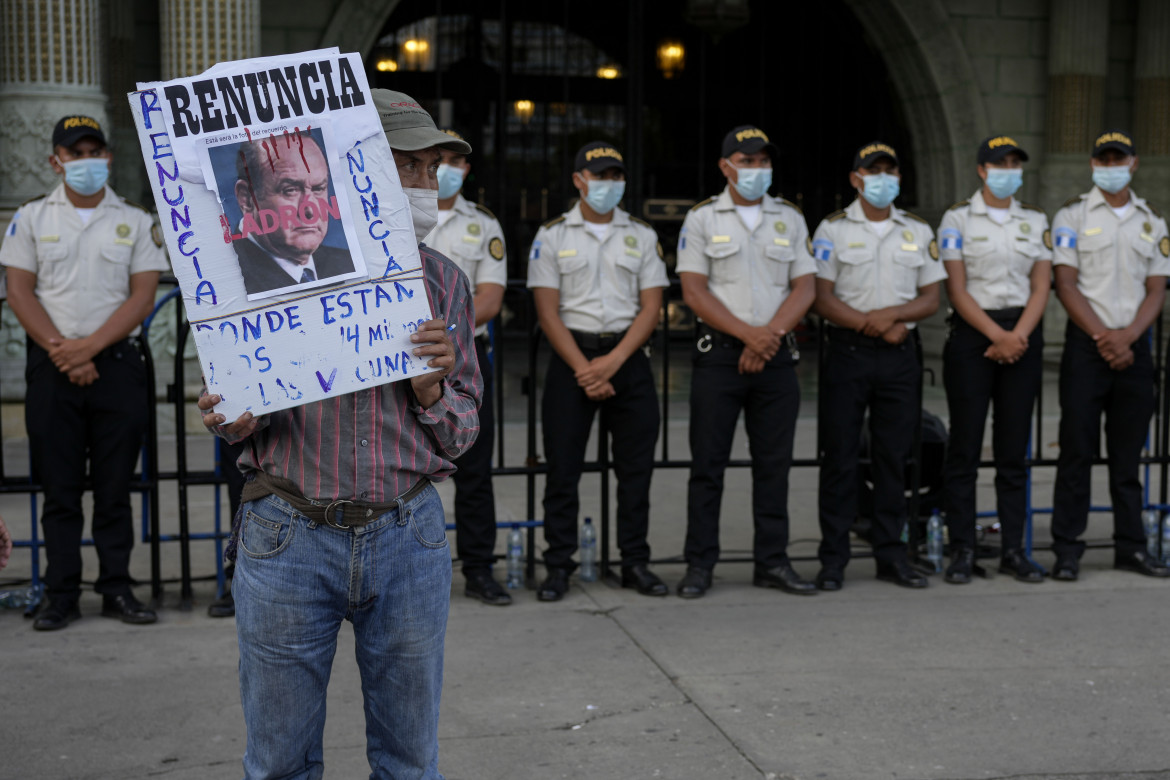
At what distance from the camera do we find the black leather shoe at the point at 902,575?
6168mm

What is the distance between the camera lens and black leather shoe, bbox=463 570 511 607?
19.2 feet

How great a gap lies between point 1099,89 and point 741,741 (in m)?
13.2

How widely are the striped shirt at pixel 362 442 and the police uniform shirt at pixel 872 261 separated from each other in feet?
12.1

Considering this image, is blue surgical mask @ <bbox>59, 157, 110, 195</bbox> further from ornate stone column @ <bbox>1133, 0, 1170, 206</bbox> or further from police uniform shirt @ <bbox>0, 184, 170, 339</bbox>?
ornate stone column @ <bbox>1133, 0, 1170, 206</bbox>

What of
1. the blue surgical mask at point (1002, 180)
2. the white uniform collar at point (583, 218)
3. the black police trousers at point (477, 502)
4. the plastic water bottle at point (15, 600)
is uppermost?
the blue surgical mask at point (1002, 180)

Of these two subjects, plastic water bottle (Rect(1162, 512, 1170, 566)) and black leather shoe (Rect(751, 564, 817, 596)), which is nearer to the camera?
black leather shoe (Rect(751, 564, 817, 596))

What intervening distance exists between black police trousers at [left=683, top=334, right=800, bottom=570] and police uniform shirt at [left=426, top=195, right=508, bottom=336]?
0.98m

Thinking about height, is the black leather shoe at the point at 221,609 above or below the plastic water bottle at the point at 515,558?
below

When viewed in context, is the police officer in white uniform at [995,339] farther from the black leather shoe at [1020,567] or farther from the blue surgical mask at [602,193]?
the blue surgical mask at [602,193]

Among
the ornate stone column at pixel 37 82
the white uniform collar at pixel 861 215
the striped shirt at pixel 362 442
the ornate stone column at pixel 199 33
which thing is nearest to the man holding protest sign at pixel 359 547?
the striped shirt at pixel 362 442

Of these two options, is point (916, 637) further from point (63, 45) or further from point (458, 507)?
point (63, 45)

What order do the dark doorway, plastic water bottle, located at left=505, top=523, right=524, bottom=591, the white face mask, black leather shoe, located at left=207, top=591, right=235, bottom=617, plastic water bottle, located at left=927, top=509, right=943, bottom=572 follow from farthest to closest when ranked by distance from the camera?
the dark doorway → plastic water bottle, located at left=927, top=509, right=943, bottom=572 → plastic water bottle, located at left=505, top=523, right=524, bottom=591 → black leather shoe, located at left=207, top=591, right=235, bottom=617 → the white face mask

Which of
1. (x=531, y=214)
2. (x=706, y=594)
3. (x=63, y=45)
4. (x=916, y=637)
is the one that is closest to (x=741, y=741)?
(x=916, y=637)

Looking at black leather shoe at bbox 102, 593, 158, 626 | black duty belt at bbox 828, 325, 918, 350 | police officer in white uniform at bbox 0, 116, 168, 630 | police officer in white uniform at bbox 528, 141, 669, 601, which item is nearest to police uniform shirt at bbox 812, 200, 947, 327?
black duty belt at bbox 828, 325, 918, 350
